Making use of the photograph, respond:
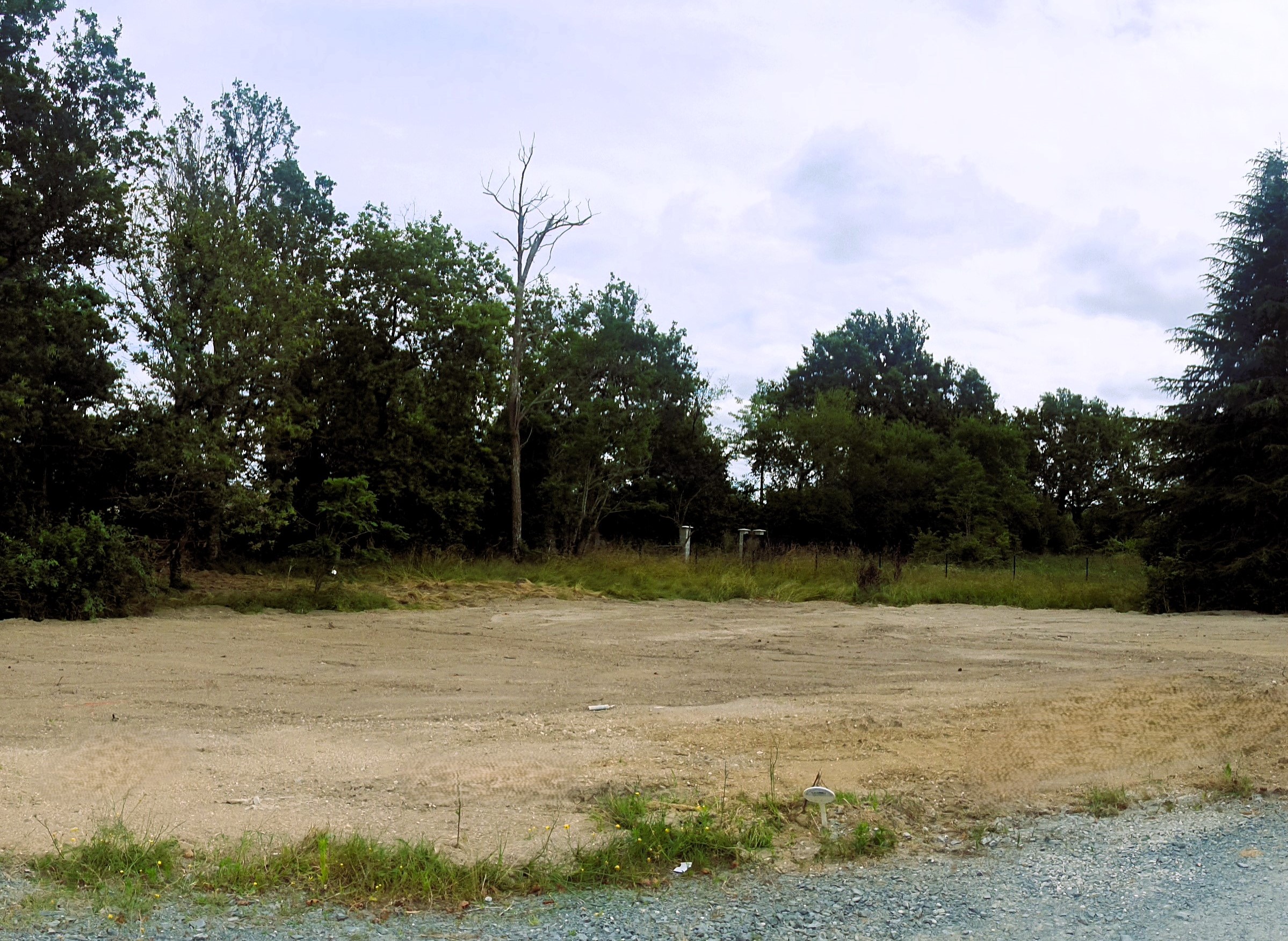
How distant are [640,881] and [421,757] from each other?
2.66 meters

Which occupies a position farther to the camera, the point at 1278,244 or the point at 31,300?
the point at 1278,244

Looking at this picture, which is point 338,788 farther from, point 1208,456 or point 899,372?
point 899,372

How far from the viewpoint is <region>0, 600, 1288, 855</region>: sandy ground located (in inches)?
233

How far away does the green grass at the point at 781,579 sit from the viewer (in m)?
21.0

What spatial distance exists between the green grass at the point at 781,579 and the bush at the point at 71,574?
19.5ft

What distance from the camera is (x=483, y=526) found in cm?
3120

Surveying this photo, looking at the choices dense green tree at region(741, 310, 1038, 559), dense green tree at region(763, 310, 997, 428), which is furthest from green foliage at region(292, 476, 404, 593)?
dense green tree at region(763, 310, 997, 428)

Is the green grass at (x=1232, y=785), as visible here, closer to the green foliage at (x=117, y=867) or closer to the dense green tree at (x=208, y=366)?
the green foliage at (x=117, y=867)

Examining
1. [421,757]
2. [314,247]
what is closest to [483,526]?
[314,247]

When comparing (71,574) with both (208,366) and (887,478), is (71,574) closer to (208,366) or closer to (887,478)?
(208,366)

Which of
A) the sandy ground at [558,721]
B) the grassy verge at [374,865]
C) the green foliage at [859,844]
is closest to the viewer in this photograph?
the grassy verge at [374,865]

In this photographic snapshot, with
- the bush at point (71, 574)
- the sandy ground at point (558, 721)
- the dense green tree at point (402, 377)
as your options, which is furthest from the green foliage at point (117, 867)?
the dense green tree at point (402, 377)

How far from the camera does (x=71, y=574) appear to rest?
15141 millimetres

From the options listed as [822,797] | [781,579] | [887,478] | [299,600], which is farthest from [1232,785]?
[887,478]
